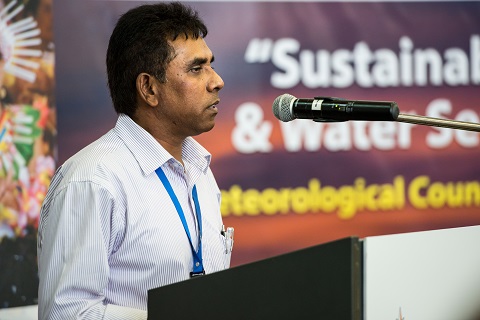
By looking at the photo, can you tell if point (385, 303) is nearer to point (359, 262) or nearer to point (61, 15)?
point (359, 262)

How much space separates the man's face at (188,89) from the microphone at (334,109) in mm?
429

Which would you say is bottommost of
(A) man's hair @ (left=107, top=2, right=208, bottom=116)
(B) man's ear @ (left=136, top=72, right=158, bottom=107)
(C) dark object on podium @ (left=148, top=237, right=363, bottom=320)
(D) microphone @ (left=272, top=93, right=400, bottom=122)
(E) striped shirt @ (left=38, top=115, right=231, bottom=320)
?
(C) dark object on podium @ (left=148, top=237, right=363, bottom=320)

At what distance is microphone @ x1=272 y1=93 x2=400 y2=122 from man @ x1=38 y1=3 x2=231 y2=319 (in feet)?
1.47

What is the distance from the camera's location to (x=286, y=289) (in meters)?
1.49

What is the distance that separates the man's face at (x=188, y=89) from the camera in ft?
7.49

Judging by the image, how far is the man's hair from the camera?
2.27 metres

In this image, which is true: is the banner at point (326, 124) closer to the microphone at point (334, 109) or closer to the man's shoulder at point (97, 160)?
the man's shoulder at point (97, 160)

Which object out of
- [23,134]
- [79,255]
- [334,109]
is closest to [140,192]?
[79,255]

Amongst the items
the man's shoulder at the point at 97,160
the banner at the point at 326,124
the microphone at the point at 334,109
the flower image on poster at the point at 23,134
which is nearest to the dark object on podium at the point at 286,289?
the microphone at the point at 334,109

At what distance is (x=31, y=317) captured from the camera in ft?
11.4

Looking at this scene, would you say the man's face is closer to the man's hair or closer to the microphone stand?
the man's hair

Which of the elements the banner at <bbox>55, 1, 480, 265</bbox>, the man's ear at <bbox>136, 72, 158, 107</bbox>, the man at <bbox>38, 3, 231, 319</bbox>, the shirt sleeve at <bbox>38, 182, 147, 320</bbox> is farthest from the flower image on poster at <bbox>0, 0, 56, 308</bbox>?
the shirt sleeve at <bbox>38, 182, 147, 320</bbox>

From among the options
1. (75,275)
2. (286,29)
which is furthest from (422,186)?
(75,275)

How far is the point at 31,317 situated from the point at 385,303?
2281 millimetres
